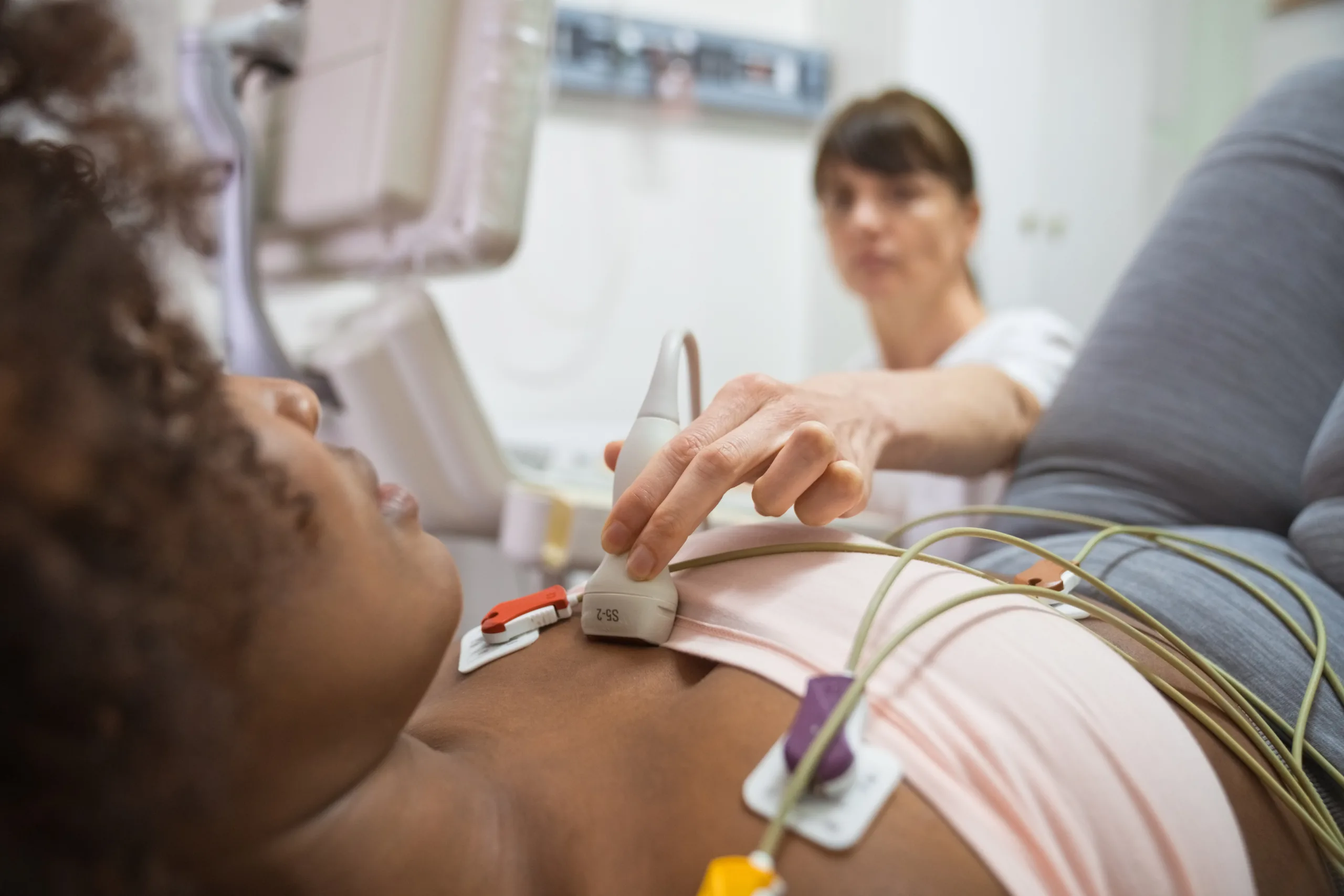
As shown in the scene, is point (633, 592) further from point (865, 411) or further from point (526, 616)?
point (865, 411)

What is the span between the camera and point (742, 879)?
1.20 ft

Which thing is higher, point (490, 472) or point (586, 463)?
point (490, 472)

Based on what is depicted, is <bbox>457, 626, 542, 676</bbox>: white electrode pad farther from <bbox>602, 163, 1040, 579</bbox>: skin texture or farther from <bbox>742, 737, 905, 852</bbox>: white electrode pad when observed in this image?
<bbox>742, 737, 905, 852</bbox>: white electrode pad

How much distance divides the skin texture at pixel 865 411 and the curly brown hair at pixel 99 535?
0.77ft

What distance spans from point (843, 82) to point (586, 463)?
1.36m

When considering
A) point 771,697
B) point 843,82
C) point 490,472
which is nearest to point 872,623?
point 771,697

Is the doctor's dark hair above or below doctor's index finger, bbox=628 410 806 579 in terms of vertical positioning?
above

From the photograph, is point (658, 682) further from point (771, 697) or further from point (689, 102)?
point (689, 102)

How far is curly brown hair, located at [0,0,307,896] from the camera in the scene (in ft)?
0.99

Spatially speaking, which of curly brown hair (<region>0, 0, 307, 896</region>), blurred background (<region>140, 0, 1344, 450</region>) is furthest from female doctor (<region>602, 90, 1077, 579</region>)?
blurred background (<region>140, 0, 1344, 450</region>)

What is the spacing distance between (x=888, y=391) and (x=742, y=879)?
60cm

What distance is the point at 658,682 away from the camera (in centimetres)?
54

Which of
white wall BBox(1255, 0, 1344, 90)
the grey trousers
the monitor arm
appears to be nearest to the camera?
the grey trousers

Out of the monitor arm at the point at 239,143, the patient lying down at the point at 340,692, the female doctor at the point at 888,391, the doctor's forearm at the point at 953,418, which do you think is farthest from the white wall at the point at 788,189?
the patient lying down at the point at 340,692
